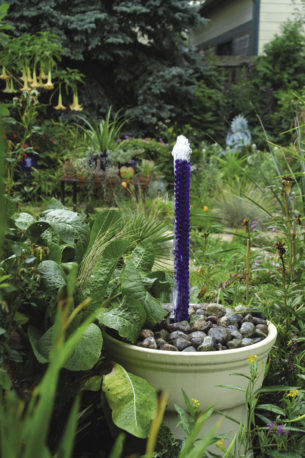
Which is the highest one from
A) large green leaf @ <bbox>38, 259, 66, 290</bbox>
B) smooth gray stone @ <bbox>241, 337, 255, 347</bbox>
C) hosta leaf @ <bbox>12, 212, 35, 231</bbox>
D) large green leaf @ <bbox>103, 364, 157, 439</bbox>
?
hosta leaf @ <bbox>12, 212, 35, 231</bbox>

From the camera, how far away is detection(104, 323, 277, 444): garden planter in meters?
1.22

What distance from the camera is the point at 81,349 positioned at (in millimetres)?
1184

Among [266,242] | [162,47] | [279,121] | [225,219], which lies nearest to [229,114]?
[279,121]

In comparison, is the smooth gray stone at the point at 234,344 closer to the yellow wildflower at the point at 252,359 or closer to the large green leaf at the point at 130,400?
the yellow wildflower at the point at 252,359

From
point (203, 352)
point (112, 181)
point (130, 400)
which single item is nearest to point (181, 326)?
point (203, 352)

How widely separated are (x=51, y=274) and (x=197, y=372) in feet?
1.48

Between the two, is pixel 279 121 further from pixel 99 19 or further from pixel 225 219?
pixel 225 219

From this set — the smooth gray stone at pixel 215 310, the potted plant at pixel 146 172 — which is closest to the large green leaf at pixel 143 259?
the smooth gray stone at pixel 215 310

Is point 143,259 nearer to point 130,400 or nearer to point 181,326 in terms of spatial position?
point 181,326

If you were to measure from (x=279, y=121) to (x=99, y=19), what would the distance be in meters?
4.00

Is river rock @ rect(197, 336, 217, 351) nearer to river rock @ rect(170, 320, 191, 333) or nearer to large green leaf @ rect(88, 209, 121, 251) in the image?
river rock @ rect(170, 320, 191, 333)

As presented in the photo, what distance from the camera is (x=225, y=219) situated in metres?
4.75

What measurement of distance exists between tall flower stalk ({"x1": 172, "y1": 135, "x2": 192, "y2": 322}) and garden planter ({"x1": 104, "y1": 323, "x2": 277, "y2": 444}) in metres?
0.25

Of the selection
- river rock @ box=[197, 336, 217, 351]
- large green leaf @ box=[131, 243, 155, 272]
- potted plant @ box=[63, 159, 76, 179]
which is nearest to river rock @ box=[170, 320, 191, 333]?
river rock @ box=[197, 336, 217, 351]
